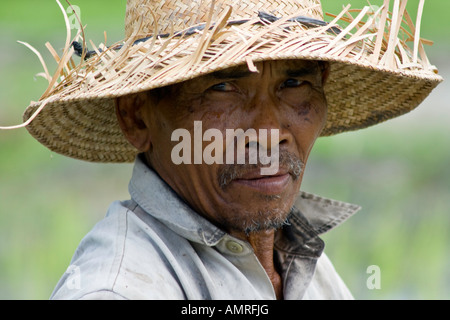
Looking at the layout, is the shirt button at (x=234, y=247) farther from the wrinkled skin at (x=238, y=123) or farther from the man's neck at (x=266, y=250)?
the man's neck at (x=266, y=250)

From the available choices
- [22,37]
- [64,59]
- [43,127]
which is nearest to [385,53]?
[64,59]

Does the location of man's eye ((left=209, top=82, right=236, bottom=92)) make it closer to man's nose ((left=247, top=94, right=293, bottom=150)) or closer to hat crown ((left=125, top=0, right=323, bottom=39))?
man's nose ((left=247, top=94, right=293, bottom=150))

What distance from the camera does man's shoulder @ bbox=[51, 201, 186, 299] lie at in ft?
5.96

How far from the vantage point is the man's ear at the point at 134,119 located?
2180 millimetres

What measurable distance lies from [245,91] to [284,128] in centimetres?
15

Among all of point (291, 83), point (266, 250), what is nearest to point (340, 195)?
point (266, 250)

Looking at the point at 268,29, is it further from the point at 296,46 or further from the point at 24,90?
the point at 24,90

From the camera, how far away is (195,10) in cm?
201

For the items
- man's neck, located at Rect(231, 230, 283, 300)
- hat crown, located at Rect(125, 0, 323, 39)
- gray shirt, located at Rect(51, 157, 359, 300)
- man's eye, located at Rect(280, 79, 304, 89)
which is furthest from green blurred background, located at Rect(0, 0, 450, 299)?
hat crown, located at Rect(125, 0, 323, 39)

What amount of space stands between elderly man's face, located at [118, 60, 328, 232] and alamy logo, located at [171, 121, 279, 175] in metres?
0.01

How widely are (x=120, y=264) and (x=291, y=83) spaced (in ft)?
2.24

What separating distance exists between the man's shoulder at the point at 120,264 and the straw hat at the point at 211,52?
35 cm

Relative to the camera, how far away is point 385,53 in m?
1.97

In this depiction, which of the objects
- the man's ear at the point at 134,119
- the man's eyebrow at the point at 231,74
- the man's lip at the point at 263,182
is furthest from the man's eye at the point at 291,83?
the man's ear at the point at 134,119
